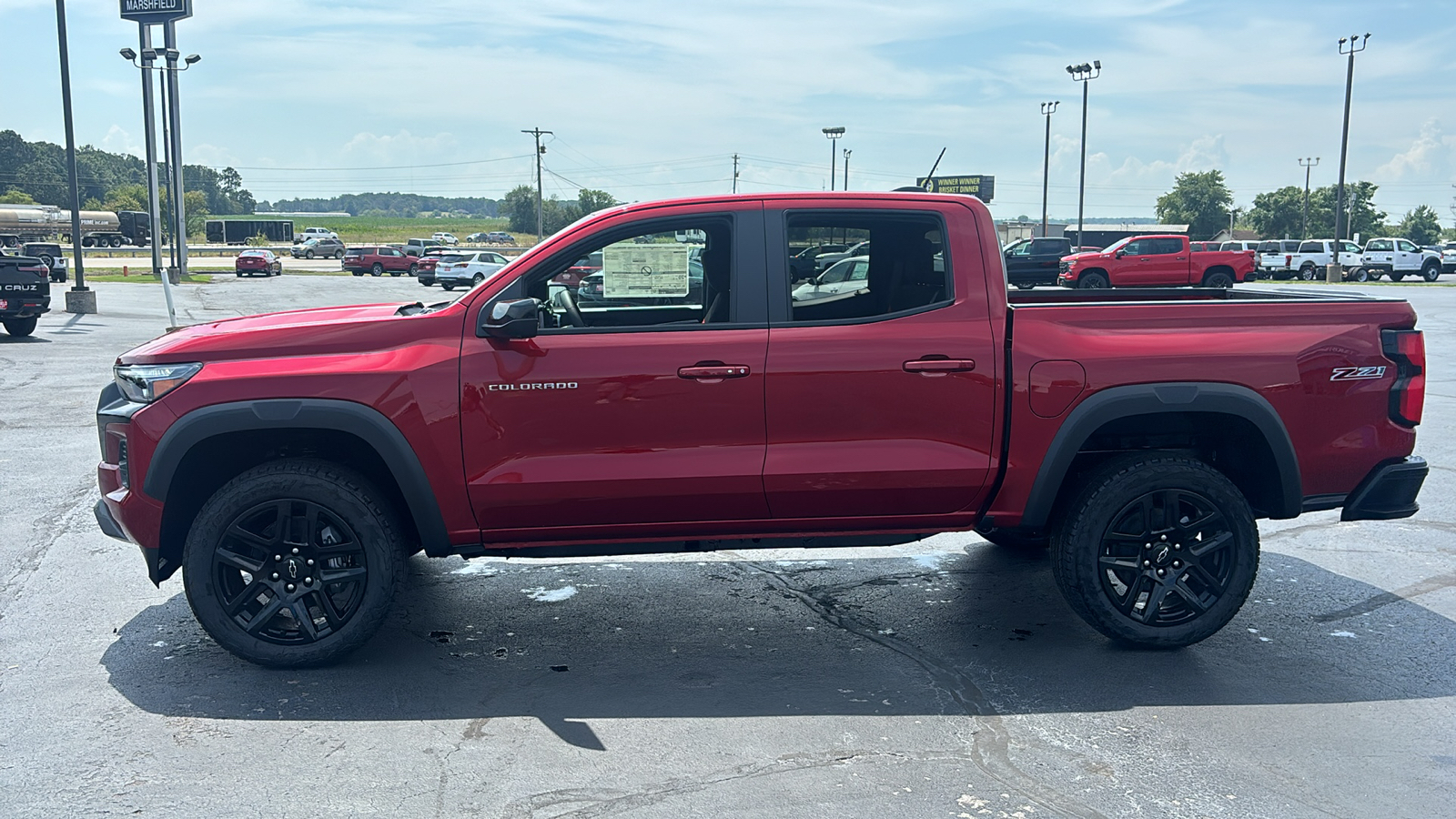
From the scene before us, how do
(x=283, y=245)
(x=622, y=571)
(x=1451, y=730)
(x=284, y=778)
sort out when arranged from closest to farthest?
(x=284, y=778) < (x=1451, y=730) < (x=622, y=571) < (x=283, y=245)

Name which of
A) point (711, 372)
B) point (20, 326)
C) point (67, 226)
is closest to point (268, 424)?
point (711, 372)

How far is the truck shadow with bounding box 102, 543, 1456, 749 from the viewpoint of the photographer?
14.3 feet

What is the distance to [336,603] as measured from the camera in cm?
471

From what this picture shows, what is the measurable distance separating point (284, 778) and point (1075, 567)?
3.19m

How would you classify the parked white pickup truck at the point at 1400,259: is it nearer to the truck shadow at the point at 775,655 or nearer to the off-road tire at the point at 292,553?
the truck shadow at the point at 775,655

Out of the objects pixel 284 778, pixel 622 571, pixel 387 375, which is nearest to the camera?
pixel 284 778

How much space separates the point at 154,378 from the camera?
4527mm

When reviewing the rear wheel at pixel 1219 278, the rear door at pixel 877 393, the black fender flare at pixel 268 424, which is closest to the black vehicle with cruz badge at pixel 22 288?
the black fender flare at pixel 268 424

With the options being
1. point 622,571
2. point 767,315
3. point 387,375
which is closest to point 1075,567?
point 767,315

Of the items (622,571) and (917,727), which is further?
(622,571)

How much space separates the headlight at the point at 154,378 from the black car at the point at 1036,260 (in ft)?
106

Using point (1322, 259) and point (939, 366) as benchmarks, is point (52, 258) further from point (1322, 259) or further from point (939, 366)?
point (1322, 259)

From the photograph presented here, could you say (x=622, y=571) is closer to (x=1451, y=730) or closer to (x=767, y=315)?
(x=767, y=315)

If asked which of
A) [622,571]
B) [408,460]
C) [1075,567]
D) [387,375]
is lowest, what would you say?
[622,571]
